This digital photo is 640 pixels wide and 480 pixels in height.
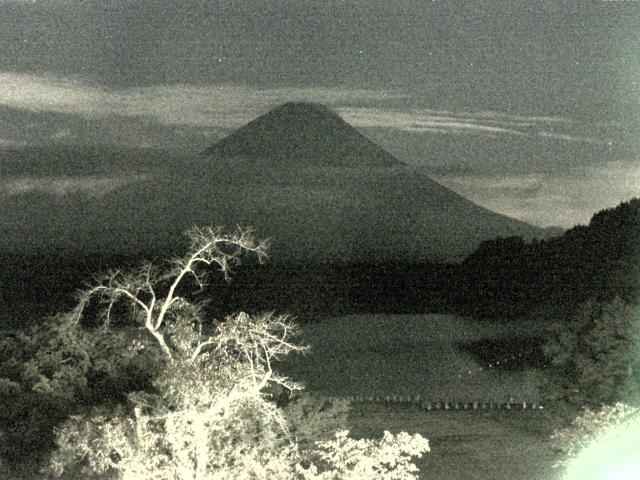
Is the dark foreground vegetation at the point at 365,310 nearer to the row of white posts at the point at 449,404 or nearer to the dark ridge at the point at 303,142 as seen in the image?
the row of white posts at the point at 449,404

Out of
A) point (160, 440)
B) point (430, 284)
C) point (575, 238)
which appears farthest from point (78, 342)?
point (430, 284)

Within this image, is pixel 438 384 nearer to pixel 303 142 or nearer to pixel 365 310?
pixel 365 310

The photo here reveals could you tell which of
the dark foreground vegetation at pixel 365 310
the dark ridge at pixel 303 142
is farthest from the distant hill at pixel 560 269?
the dark ridge at pixel 303 142

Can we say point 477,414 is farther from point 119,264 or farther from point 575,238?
point 119,264

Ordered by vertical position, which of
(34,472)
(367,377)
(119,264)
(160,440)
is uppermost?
(160,440)

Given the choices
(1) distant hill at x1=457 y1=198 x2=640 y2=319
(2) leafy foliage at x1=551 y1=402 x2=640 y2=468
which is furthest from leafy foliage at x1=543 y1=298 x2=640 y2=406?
(1) distant hill at x1=457 y1=198 x2=640 y2=319

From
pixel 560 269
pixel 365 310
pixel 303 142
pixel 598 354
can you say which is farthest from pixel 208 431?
pixel 303 142
